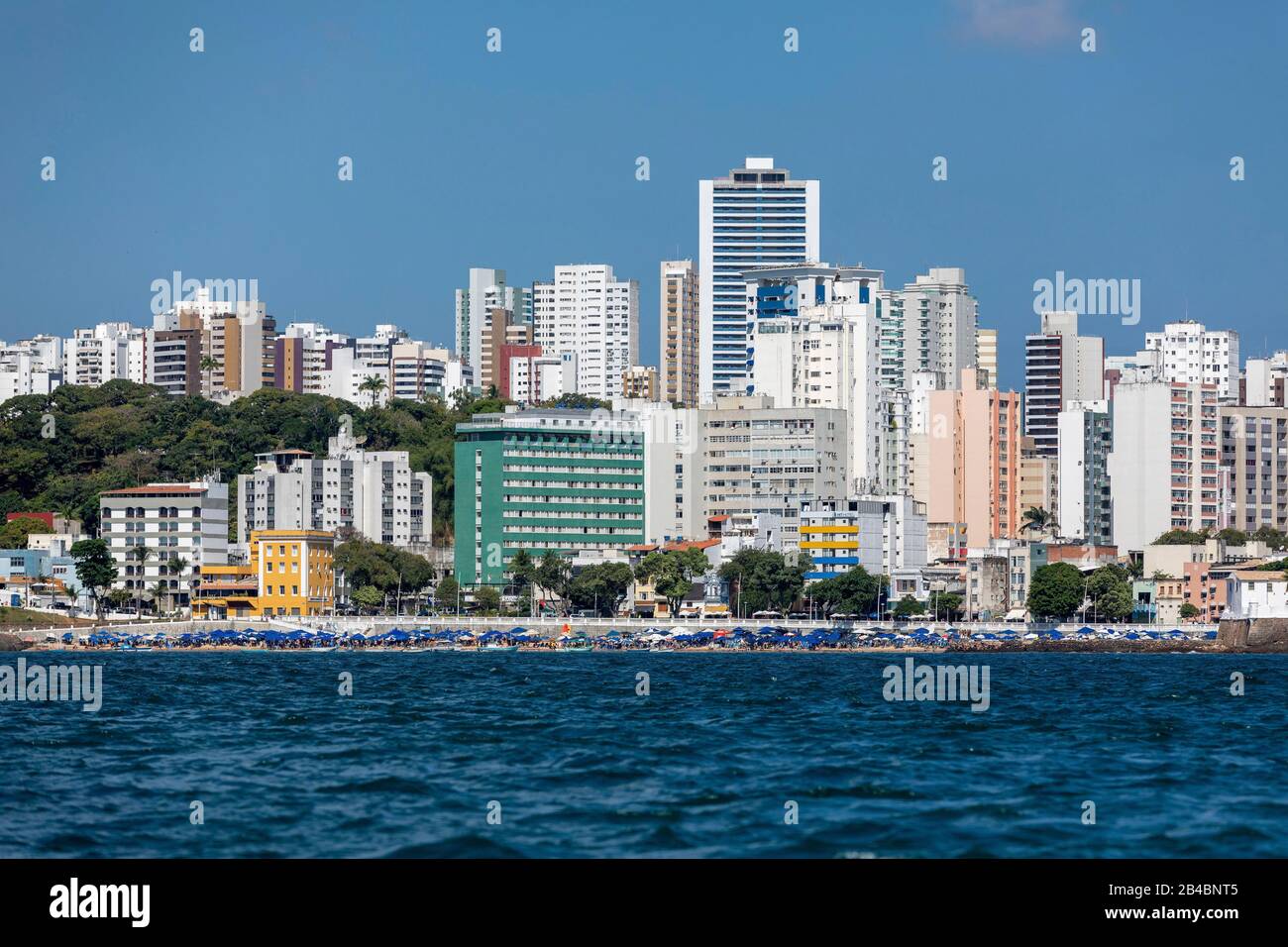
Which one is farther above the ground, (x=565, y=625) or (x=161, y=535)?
(x=161, y=535)

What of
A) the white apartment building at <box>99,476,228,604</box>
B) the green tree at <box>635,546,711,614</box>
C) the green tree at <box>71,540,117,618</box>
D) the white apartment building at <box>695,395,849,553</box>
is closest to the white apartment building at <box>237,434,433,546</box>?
the white apartment building at <box>99,476,228,604</box>

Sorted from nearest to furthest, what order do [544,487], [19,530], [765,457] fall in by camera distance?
[19,530], [544,487], [765,457]

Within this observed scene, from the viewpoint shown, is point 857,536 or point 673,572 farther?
point 857,536

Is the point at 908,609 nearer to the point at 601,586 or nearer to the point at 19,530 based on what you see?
the point at 601,586

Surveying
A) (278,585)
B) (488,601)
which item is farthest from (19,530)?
(488,601)

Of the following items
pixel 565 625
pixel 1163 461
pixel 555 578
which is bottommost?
pixel 565 625

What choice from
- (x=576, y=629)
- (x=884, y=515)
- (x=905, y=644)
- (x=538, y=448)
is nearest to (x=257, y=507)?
(x=538, y=448)

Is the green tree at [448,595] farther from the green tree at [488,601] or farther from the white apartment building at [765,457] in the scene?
the white apartment building at [765,457]
